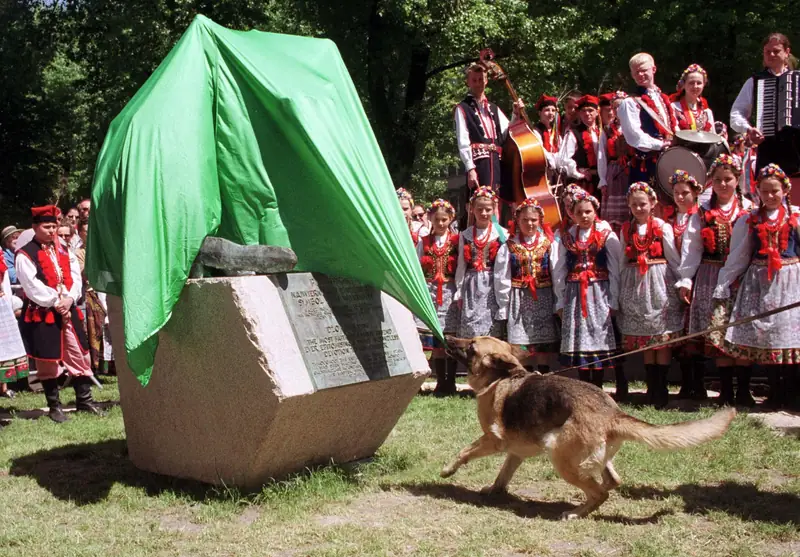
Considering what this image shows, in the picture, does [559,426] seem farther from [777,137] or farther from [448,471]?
[777,137]

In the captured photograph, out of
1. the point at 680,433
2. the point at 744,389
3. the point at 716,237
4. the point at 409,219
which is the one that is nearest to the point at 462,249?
the point at 409,219

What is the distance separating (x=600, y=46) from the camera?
72.5 feet

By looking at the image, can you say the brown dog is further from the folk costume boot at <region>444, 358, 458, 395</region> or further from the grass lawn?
the folk costume boot at <region>444, 358, 458, 395</region>

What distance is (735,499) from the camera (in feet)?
17.6

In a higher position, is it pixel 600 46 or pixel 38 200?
pixel 600 46

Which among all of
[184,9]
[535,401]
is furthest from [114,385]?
[184,9]

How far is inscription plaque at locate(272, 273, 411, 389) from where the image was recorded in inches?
217

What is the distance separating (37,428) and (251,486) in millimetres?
3480

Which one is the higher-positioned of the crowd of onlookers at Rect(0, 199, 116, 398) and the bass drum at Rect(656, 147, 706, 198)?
the bass drum at Rect(656, 147, 706, 198)

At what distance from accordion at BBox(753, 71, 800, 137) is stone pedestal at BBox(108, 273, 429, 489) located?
4755 millimetres

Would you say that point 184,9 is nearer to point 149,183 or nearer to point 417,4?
point 417,4

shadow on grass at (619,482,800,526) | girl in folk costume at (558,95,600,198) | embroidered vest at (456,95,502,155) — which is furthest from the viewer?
girl in folk costume at (558,95,600,198)

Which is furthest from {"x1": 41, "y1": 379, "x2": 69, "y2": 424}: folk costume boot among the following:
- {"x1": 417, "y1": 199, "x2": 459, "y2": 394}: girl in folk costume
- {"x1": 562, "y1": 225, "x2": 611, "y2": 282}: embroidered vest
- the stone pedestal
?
{"x1": 562, "y1": 225, "x2": 611, "y2": 282}: embroidered vest

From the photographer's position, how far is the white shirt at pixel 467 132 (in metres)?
10.0
